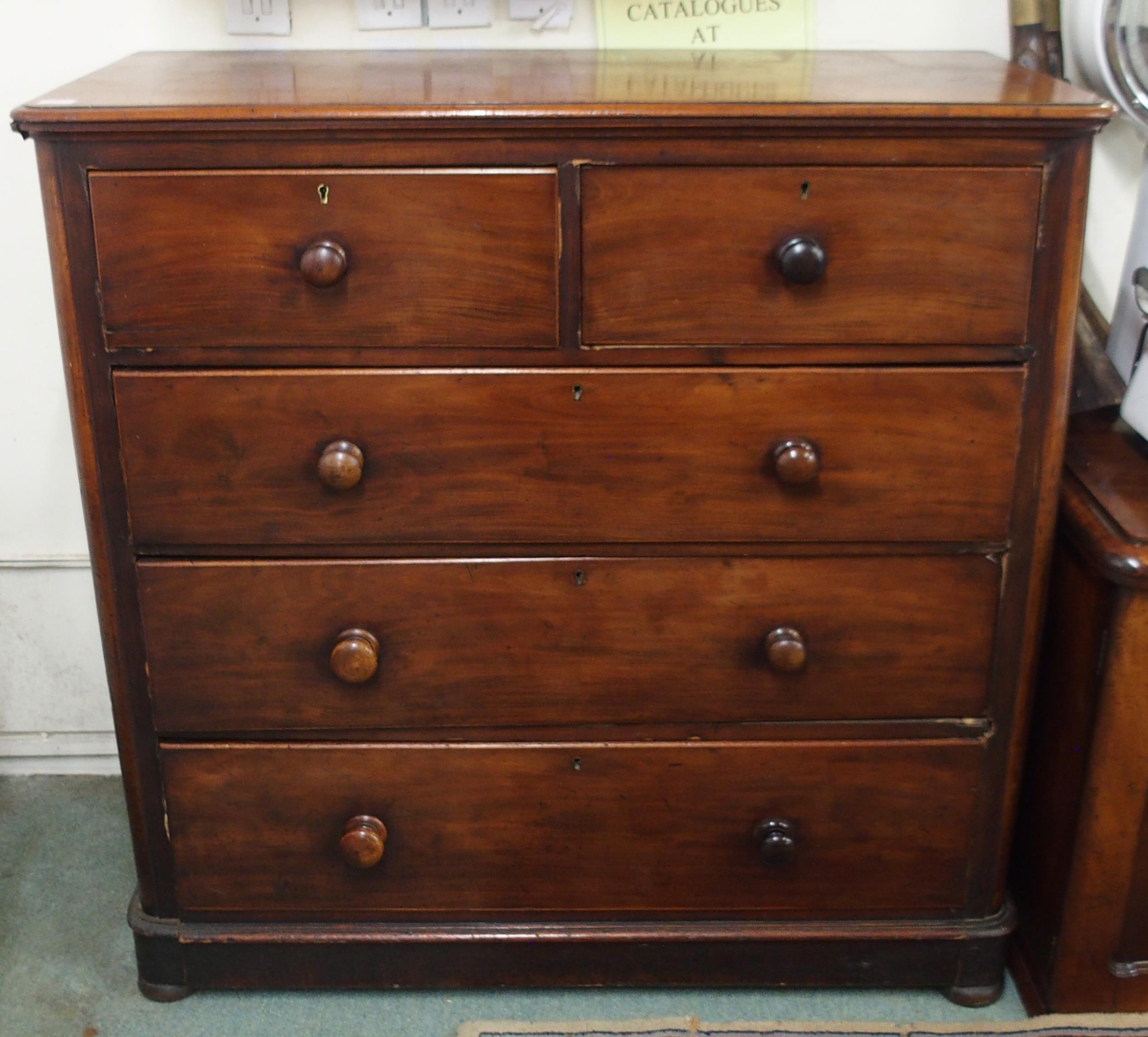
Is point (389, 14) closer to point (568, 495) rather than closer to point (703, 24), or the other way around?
point (703, 24)

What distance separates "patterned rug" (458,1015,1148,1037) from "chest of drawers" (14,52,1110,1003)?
65 millimetres

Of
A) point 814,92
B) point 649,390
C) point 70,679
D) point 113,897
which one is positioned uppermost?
point 814,92

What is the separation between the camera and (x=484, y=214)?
1237 mm

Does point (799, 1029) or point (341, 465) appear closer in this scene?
point (341, 465)

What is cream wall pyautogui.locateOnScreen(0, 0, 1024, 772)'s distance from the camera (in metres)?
1.64

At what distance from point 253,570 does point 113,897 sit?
0.66 meters

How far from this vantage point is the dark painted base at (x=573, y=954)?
60.7 inches

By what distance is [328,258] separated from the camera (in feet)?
4.04

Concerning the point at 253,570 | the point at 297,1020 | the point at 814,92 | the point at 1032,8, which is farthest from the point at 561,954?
the point at 1032,8

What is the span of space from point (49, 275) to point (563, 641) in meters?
0.90

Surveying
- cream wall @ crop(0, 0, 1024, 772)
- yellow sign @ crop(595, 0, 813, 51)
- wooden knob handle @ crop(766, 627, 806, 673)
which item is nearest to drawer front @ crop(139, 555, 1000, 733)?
wooden knob handle @ crop(766, 627, 806, 673)

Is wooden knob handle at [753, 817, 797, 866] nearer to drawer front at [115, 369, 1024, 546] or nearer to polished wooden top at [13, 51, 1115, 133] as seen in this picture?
drawer front at [115, 369, 1024, 546]

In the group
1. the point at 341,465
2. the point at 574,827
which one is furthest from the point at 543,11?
the point at 574,827

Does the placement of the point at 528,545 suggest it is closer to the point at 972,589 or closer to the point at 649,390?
the point at 649,390
